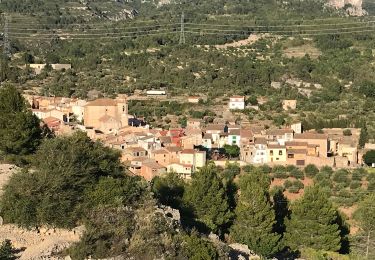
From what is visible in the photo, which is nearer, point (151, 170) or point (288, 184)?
point (151, 170)

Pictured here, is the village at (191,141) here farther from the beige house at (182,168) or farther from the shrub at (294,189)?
the shrub at (294,189)

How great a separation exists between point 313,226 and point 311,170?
11.5 m

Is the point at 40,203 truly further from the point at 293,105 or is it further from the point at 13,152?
the point at 293,105

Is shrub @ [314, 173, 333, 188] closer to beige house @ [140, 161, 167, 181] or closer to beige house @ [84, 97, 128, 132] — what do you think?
beige house @ [140, 161, 167, 181]

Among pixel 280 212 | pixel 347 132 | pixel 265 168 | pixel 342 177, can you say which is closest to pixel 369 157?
pixel 342 177

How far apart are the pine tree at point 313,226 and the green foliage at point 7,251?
28.6ft

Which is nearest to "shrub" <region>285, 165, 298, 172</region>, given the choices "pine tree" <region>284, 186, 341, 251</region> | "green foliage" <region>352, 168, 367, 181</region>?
"green foliage" <region>352, 168, 367, 181</region>

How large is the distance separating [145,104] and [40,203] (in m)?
28.4

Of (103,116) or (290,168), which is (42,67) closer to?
(103,116)

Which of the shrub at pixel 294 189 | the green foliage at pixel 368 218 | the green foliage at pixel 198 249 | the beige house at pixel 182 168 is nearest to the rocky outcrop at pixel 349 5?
the shrub at pixel 294 189

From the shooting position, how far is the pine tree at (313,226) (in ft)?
61.5

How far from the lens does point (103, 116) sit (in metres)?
33.9

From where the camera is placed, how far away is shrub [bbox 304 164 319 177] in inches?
1179

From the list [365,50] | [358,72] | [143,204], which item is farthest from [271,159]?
[365,50]
